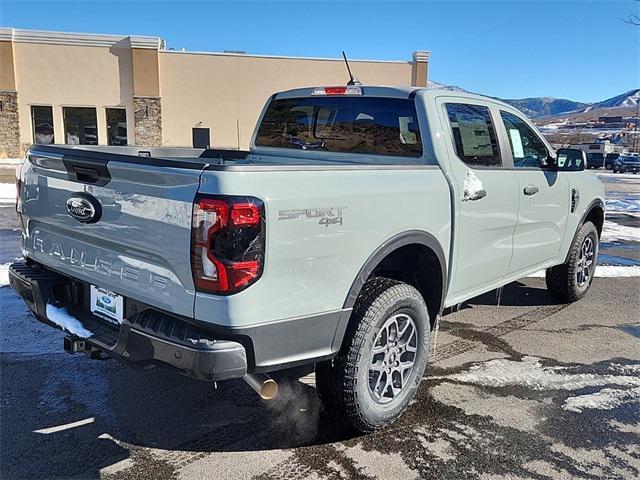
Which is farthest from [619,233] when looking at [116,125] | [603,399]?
Result: [116,125]

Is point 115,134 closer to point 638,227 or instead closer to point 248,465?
point 638,227

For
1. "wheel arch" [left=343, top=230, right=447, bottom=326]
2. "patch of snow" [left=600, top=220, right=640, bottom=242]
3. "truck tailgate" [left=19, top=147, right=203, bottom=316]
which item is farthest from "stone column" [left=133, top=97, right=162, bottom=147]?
"wheel arch" [left=343, top=230, right=447, bottom=326]

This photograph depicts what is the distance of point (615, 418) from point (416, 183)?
1.98 metres

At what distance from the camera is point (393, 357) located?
11.0ft

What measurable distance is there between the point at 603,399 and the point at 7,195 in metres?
14.5

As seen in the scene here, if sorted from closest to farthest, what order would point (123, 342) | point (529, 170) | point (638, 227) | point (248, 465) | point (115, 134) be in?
point (123, 342) < point (248, 465) < point (529, 170) < point (638, 227) < point (115, 134)

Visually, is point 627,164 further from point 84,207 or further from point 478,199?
point 84,207

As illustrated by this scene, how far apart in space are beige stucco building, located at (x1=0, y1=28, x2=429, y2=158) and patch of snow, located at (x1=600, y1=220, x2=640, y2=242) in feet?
69.9

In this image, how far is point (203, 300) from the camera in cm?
243

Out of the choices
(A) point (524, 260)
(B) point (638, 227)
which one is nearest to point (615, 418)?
(A) point (524, 260)

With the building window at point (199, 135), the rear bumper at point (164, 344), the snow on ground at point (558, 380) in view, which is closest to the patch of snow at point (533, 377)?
the snow on ground at point (558, 380)

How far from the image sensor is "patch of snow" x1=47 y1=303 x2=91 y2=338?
2.93m

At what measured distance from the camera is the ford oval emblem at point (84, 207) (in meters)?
2.80

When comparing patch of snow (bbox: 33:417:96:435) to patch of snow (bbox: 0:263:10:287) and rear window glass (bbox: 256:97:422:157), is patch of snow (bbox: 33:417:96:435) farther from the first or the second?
patch of snow (bbox: 0:263:10:287)
